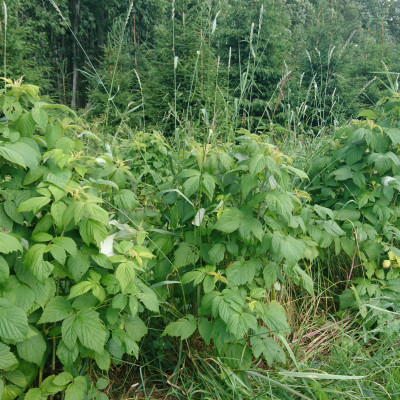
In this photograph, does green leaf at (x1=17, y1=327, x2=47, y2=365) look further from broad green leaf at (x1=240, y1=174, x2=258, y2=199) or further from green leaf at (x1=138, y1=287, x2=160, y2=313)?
broad green leaf at (x1=240, y1=174, x2=258, y2=199)

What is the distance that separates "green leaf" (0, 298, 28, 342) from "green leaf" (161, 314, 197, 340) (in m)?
0.64

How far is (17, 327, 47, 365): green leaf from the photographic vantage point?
51.1 inches

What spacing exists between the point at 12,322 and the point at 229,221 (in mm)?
884

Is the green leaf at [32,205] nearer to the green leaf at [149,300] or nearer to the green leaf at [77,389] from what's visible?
the green leaf at [149,300]

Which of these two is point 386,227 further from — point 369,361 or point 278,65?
point 278,65

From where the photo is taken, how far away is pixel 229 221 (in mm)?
1618

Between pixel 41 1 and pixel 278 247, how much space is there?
17010 mm

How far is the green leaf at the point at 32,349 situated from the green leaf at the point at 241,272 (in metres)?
0.77

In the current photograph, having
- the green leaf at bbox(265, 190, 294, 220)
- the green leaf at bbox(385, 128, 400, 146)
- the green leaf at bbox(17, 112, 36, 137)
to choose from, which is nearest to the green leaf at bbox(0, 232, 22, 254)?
the green leaf at bbox(17, 112, 36, 137)

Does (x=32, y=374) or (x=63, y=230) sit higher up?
(x=63, y=230)

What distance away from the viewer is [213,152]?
5.98ft

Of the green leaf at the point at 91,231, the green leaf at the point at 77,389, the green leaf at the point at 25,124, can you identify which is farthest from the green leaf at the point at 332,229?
the green leaf at the point at 25,124

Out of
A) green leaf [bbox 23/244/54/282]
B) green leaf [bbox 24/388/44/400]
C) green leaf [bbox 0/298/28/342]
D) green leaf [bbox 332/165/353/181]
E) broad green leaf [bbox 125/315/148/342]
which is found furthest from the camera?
green leaf [bbox 332/165/353/181]

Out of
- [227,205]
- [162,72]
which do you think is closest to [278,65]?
[162,72]
